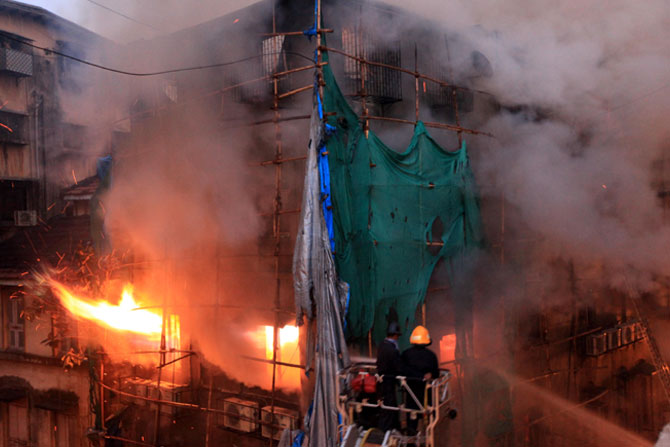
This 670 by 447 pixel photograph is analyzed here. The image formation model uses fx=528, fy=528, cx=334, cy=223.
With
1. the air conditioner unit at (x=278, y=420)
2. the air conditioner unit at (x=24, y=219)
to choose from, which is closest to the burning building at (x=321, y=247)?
the air conditioner unit at (x=278, y=420)

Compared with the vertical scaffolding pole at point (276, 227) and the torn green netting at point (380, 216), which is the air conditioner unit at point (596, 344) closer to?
the torn green netting at point (380, 216)

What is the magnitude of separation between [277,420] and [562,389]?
688 cm

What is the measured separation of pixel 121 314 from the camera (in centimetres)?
1137

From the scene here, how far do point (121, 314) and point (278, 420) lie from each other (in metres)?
4.78

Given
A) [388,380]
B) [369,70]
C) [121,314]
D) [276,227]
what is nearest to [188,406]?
[121,314]

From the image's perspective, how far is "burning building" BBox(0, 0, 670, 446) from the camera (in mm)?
8070

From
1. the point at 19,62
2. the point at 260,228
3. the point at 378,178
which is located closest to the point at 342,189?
the point at 378,178

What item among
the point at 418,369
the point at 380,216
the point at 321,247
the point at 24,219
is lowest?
the point at 418,369

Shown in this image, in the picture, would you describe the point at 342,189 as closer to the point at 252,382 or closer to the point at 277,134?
the point at 277,134

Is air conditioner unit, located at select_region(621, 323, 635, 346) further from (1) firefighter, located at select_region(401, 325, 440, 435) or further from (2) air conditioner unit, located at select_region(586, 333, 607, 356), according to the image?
(1) firefighter, located at select_region(401, 325, 440, 435)

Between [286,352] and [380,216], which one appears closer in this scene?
[380,216]

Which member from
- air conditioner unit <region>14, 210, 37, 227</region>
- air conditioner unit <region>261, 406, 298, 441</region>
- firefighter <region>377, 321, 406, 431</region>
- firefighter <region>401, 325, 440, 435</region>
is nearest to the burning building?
air conditioner unit <region>261, 406, 298, 441</region>

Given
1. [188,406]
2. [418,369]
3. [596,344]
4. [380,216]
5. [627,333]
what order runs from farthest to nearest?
[627,333] → [596,344] → [188,406] → [380,216] → [418,369]

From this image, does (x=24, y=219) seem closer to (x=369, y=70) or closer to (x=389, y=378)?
(x=369, y=70)
